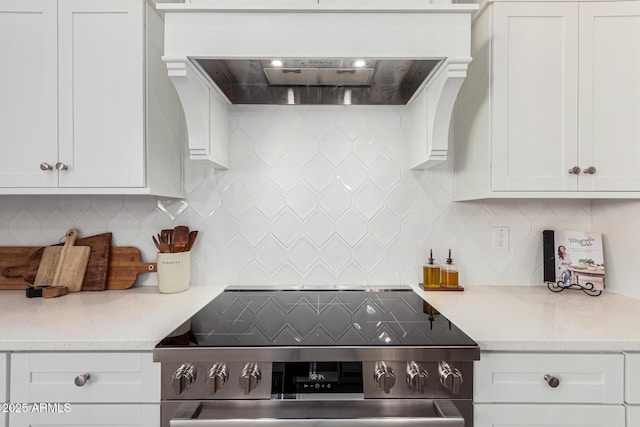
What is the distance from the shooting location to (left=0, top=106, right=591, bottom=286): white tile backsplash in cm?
174

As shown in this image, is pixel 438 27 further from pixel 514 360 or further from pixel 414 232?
pixel 514 360

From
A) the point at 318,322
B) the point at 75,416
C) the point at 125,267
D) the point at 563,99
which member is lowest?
the point at 75,416

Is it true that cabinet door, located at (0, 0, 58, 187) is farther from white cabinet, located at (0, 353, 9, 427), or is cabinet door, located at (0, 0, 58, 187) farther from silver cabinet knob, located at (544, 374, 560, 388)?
silver cabinet knob, located at (544, 374, 560, 388)

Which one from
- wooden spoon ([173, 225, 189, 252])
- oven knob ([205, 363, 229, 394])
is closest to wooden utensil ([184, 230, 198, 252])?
wooden spoon ([173, 225, 189, 252])

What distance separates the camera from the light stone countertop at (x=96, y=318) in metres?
1.03

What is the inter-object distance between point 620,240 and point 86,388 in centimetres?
214

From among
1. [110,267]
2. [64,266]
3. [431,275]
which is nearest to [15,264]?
[64,266]

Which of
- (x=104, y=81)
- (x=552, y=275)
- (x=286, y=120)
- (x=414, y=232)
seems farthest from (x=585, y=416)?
(x=104, y=81)

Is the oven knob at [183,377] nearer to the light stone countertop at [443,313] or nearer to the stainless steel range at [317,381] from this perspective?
the stainless steel range at [317,381]

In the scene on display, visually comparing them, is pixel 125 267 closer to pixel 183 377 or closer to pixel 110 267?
pixel 110 267

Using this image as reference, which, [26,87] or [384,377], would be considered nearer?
[384,377]

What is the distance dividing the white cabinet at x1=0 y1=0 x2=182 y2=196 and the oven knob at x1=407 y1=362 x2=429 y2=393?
1.18 m

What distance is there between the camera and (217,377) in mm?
990

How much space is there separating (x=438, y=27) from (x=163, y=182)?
1.24 m
